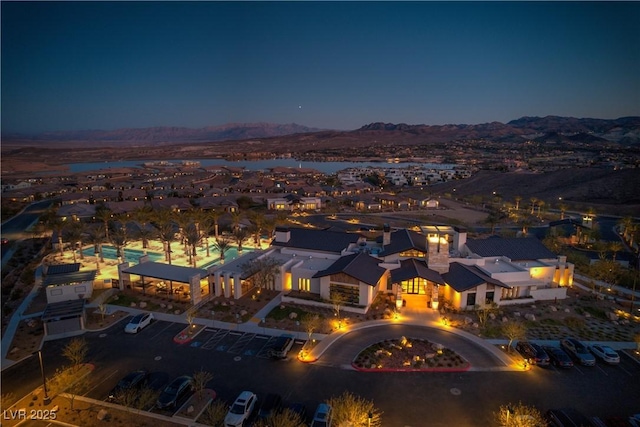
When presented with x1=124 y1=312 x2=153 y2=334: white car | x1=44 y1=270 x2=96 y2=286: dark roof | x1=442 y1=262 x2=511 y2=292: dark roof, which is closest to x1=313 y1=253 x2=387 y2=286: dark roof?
x1=442 y1=262 x2=511 y2=292: dark roof

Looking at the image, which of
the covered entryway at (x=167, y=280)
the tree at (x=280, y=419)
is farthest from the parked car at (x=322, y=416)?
the covered entryway at (x=167, y=280)

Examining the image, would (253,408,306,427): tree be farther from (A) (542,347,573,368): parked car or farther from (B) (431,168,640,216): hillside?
(B) (431,168,640,216): hillside

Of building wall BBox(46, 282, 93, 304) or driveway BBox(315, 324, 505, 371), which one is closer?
driveway BBox(315, 324, 505, 371)

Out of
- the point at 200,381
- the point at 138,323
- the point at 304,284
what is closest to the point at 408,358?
the point at 200,381

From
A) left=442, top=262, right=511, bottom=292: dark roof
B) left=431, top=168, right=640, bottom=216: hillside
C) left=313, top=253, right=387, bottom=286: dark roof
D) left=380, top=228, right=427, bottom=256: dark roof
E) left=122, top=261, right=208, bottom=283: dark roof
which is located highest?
left=380, top=228, right=427, bottom=256: dark roof

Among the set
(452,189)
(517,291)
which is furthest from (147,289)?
(452,189)

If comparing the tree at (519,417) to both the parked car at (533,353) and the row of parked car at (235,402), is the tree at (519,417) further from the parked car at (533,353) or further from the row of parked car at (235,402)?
the row of parked car at (235,402)

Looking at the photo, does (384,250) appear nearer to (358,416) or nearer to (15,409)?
(358,416)
